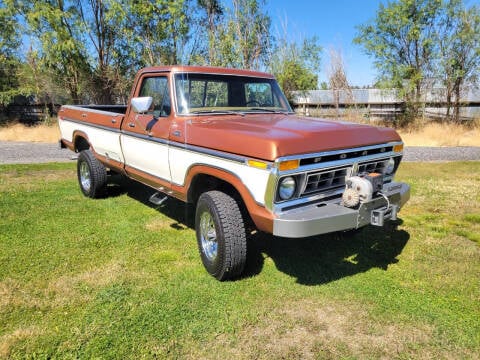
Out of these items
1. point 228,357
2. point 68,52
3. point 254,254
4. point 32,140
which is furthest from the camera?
point 68,52

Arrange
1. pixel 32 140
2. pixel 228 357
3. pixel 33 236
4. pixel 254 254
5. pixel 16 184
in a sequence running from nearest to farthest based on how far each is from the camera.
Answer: pixel 228 357 < pixel 254 254 < pixel 33 236 < pixel 16 184 < pixel 32 140

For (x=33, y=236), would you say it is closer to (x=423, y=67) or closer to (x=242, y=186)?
(x=242, y=186)

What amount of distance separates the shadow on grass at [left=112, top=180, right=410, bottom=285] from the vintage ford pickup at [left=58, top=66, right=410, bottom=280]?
1.42 feet

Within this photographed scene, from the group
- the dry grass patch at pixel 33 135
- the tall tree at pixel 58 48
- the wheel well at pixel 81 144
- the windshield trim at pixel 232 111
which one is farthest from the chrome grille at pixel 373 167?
the tall tree at pixel 58 48

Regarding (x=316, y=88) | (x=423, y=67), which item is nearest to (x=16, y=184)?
(x=316, y=88)

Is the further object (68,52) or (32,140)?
(68,52)

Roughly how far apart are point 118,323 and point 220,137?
5.72 ft

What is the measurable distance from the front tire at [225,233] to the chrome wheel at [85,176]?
3.26 metres

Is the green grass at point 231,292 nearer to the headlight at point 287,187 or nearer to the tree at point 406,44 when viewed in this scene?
the headlight at point 287,187

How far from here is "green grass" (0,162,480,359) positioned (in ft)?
9.00

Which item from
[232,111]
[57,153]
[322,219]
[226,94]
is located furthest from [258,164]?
[57,153]

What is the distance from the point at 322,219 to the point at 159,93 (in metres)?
2.61

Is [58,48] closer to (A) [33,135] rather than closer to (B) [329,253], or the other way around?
(A) [33,135]

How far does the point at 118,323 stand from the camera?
2.95m
